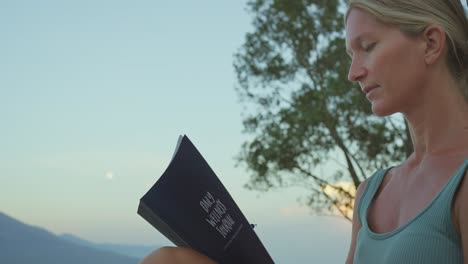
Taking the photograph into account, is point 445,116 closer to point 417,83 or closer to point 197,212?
point 417,83

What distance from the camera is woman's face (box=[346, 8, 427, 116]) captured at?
1758 mm

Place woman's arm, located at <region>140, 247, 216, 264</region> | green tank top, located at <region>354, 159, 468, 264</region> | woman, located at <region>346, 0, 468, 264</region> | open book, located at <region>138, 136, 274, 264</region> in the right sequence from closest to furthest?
green tank top, located at <region>354, 159, 468, 264</region> → woman, located at <region>346, 0, 468, 264</region> → open book, located at <region>138, 136, 274, 264</region> → woman's arm, located at <region>140, 247, 216, 264</region>

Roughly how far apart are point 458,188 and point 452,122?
0.20m

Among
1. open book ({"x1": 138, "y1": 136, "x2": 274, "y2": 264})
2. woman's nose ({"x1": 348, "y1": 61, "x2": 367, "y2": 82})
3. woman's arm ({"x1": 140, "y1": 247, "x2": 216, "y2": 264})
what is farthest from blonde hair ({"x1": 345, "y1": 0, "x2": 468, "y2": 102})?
woman's arm ({"x1": 140, "y1": 247, "x2": 216, "y2": 264})

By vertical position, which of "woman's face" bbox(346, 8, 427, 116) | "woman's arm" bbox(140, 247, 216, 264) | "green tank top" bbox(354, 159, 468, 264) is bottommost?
"green tank top" bbox(354, 159, 468, 264)

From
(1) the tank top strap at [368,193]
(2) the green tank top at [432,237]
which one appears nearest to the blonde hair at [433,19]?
(2) the green tank top at [432,237]

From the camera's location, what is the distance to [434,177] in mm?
1760

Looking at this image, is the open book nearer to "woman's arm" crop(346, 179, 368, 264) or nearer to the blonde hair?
"woman's arm" crop(346, 179, 368, 264)

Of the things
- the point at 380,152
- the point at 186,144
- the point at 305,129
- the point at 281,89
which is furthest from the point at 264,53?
the point at 186,144

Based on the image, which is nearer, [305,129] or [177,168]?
[177,168]

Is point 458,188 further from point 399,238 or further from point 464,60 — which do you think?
point 464,60

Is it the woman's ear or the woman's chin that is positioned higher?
the woman's ear

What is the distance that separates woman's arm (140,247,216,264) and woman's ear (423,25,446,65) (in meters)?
0.87

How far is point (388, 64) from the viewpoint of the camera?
69.7 inches
